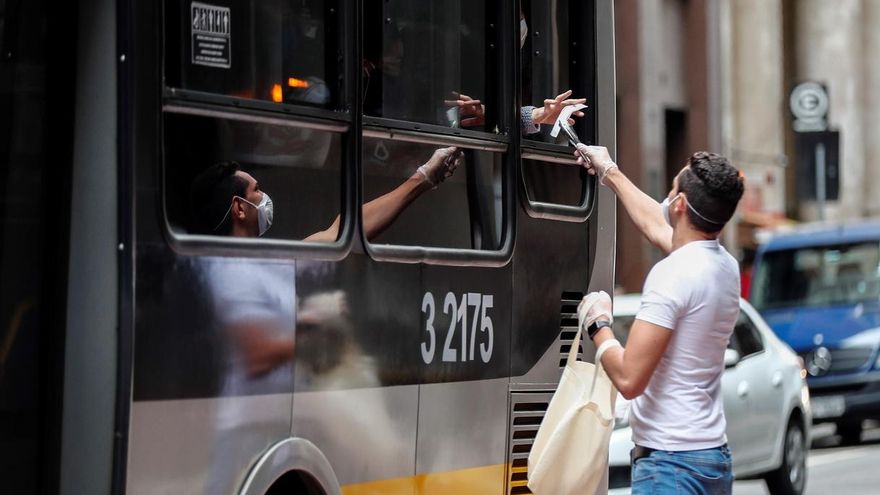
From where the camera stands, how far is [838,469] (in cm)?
1662

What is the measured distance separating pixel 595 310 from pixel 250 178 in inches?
46.8

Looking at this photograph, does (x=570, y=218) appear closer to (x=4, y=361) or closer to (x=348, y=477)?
(x=348, y=477)

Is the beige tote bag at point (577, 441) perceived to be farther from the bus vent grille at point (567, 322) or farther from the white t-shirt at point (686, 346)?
the bus vent grille at point (567, 322)

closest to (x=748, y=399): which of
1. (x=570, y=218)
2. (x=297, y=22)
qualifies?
(x=570, y=218)

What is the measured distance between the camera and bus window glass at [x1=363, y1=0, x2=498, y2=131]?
20.8ft

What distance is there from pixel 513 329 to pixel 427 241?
0.75 metres

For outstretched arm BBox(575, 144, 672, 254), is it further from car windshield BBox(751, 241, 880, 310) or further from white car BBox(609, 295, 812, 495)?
car windshield BBox(751, 241, 880, 310)

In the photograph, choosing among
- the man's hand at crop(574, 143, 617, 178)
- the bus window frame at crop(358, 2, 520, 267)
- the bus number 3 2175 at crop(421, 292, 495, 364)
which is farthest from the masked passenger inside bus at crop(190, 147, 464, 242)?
the man's hand at crop(574, 143, 617, 178)

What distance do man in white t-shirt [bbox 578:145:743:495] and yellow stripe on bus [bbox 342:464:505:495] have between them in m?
0.95

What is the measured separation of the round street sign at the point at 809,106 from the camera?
2364cm

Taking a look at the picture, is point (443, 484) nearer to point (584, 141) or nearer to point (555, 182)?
point (555, 182)

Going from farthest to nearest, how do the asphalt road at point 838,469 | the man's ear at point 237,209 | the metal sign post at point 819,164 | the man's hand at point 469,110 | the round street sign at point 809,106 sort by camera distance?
the round street sign at point 809,106
the metal sign post at point 819,164
the asphalt road at point 838,469
the man's hand at point 469,110
the man's ear at point 237,209

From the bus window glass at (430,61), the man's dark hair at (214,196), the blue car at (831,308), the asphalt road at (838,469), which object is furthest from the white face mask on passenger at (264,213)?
the blue car at (831,308)

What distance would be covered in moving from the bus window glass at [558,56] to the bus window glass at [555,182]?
0.38 ft
